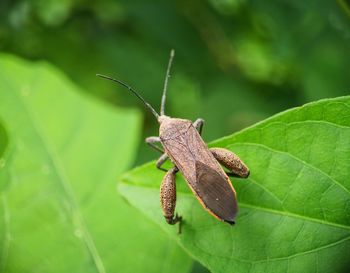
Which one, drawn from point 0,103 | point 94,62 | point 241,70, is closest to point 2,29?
point 94,62

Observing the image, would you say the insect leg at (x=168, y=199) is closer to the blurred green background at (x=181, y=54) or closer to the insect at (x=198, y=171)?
the insect at (x=198, y=171)

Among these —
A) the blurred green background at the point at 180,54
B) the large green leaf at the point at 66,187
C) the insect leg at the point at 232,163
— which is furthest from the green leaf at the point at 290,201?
the blurred green background at the point at 180,54

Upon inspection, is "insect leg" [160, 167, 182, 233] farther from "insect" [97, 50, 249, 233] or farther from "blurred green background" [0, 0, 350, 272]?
"blurred green background" [0, 0, 350, 272]

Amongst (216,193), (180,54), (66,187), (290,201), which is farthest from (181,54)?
(290,201)

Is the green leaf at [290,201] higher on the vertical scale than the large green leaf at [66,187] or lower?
higher

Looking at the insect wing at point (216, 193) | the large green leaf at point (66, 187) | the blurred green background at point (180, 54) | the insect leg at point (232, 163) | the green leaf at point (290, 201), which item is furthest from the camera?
the blurred green background at point (180, 54)

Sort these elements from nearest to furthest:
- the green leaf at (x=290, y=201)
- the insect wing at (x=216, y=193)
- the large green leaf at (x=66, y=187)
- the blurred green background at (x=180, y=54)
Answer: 1. the green leaf at (x=290, y=201)
2. the insect wing at (x=216, y=193)
3. the large green leaf at (x=66, y=187)
4. the blurred green background at (x=180, y=54)
